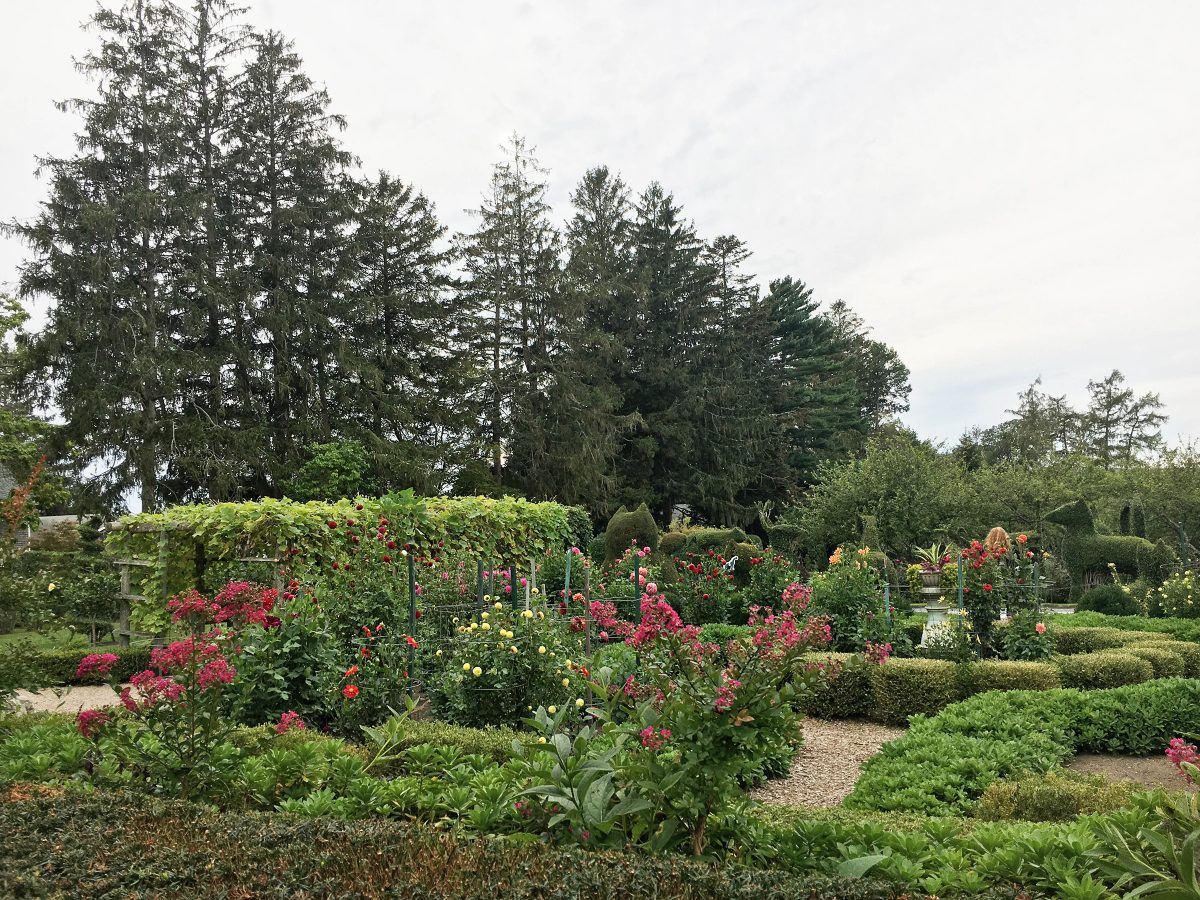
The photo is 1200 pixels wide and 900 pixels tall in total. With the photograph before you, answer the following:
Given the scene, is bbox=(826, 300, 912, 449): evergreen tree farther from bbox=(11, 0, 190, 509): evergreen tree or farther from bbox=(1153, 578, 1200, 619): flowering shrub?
bbox=(11, 0, 190, 509): evergreen tree

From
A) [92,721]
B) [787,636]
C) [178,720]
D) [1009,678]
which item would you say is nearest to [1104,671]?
[1009,678]

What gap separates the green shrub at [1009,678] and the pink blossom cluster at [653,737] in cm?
591

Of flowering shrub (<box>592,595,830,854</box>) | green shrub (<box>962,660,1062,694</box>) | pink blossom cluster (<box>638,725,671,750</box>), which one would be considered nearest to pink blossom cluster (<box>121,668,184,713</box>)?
flowering shrub (<box>592,595,830,854</box>)

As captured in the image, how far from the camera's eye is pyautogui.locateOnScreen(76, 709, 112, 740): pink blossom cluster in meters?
3.65

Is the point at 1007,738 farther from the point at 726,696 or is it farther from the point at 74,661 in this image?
the point at 74,661

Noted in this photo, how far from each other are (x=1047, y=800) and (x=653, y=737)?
8.46 feet

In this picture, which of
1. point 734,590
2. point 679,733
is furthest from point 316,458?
point 679,733

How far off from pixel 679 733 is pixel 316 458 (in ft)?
58.0

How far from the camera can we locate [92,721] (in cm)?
367

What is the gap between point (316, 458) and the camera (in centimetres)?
1912

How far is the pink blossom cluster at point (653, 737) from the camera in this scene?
9.25 feet

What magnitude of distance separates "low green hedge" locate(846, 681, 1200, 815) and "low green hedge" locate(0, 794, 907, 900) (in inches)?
101

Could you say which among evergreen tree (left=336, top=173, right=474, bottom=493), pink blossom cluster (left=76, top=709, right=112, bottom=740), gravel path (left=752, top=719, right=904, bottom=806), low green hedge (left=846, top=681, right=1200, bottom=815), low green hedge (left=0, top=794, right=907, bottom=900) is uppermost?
evergreen tree (left=336, top=173, right=474, bottom=493)

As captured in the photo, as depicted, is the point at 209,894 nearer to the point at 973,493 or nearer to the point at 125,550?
the point at 125,550
